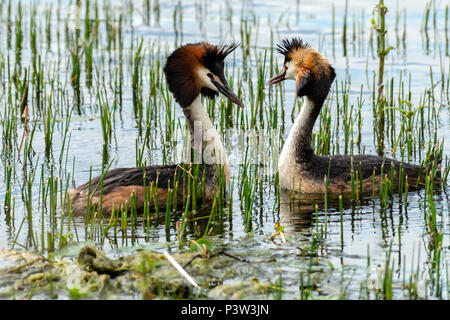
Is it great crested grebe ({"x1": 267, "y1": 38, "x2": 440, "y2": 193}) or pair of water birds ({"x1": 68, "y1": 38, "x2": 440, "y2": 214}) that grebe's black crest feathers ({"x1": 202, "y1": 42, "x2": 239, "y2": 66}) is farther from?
great crested grebe ({"x1": 267, "y1": 38, "x2": 440, "y2": 193})

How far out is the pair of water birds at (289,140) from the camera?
8.70m

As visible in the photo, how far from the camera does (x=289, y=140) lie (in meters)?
9.53

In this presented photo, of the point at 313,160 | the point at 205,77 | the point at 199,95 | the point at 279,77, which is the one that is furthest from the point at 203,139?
the point at 279,77

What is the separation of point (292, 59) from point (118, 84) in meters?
4.55

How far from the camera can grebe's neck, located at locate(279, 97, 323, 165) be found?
9352mm

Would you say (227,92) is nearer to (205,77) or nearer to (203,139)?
(205,77)

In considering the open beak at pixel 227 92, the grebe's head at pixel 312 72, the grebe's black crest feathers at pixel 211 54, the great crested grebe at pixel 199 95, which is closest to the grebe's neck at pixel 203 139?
the great crested grebe at pixel 199 95

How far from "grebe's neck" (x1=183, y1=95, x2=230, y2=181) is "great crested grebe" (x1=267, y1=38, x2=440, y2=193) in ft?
2.66

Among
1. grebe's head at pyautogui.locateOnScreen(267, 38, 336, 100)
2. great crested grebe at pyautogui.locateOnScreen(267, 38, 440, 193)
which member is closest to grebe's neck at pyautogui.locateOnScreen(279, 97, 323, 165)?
great crested grebe at pyautogui.locateOnScreen(267, 38, 440, 193)

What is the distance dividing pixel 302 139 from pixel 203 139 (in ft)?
3.85

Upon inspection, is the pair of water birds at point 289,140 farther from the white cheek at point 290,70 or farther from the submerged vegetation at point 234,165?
the submerged vegetation at point 234,165

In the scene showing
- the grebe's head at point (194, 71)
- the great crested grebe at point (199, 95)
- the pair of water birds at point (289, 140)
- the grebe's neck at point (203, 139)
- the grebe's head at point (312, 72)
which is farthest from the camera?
the grebe's head at point (312, 72)
